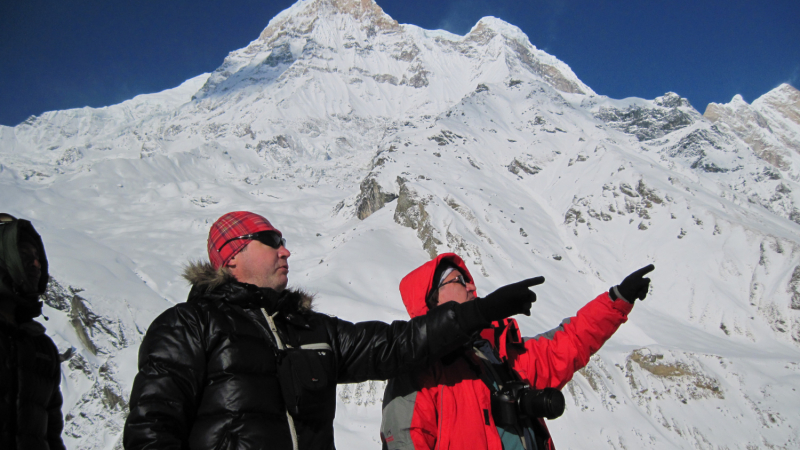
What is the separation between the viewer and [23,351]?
7.72 ft

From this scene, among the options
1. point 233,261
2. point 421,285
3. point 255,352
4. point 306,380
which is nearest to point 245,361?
point 255,352

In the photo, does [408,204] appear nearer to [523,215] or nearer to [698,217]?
[523,215]

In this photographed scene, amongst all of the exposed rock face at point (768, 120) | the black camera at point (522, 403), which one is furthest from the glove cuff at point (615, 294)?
the exposed rock face at point (768, 120)

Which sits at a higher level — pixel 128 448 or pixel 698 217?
pixel 698 217

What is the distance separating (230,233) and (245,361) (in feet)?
2.76

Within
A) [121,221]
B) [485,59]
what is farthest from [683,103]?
[121,221]

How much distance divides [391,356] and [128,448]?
133 centimetres

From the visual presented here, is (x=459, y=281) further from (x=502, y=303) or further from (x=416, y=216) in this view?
(x=416, y=216)

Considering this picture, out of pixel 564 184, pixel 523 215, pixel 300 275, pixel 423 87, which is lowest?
pixel 300 275

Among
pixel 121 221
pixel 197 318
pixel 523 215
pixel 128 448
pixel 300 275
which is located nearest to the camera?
pixel 128 448

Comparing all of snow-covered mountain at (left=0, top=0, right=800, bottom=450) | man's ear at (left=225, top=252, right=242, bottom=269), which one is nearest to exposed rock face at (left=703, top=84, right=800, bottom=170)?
snow-covered mountain at (left=0, top=0, right=800, bottom=450)

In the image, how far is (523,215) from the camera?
→ 134 ft

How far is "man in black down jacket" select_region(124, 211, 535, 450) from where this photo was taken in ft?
6.42

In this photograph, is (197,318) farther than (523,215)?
No
